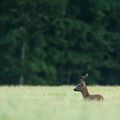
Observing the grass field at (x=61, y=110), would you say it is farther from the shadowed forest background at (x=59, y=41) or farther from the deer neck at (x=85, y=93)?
the shadowed forest background at (x=59, y=41)

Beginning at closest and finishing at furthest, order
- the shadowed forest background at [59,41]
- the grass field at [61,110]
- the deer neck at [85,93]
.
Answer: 1. the grass field at [61,110]
2. the deer neck at [85,93]
3. the shadowed forest background at [59,41]

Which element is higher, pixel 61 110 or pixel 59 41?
pixel 59 41

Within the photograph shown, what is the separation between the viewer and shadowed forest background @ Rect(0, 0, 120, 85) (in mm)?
38781

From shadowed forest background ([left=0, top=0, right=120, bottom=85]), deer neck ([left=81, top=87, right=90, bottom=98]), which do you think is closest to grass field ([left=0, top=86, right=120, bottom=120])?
deer neck ([left=81, top=87, right=90, bottom=98])

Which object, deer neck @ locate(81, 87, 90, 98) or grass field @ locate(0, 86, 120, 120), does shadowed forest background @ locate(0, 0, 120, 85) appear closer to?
deer neck @ locate(81, 87, 90, 98)

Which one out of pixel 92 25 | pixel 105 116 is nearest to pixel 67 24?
pixel 92 25

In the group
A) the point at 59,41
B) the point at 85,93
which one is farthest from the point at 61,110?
the point at 59,41

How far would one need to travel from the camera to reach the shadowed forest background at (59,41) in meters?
38.8

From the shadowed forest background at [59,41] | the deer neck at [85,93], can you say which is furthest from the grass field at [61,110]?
the shadowed forest background at [59,41]

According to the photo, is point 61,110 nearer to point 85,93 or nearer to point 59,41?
point 85,93

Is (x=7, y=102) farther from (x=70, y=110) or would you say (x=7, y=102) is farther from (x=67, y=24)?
(x=67, y=24)

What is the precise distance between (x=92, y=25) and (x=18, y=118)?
1174 inches

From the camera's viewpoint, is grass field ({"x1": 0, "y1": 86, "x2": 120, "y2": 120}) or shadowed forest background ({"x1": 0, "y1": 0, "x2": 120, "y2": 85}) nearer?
grass field ({"x1": 0, "y1": 86, "x2": 120, "y2": 120})

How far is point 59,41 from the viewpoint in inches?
1588
